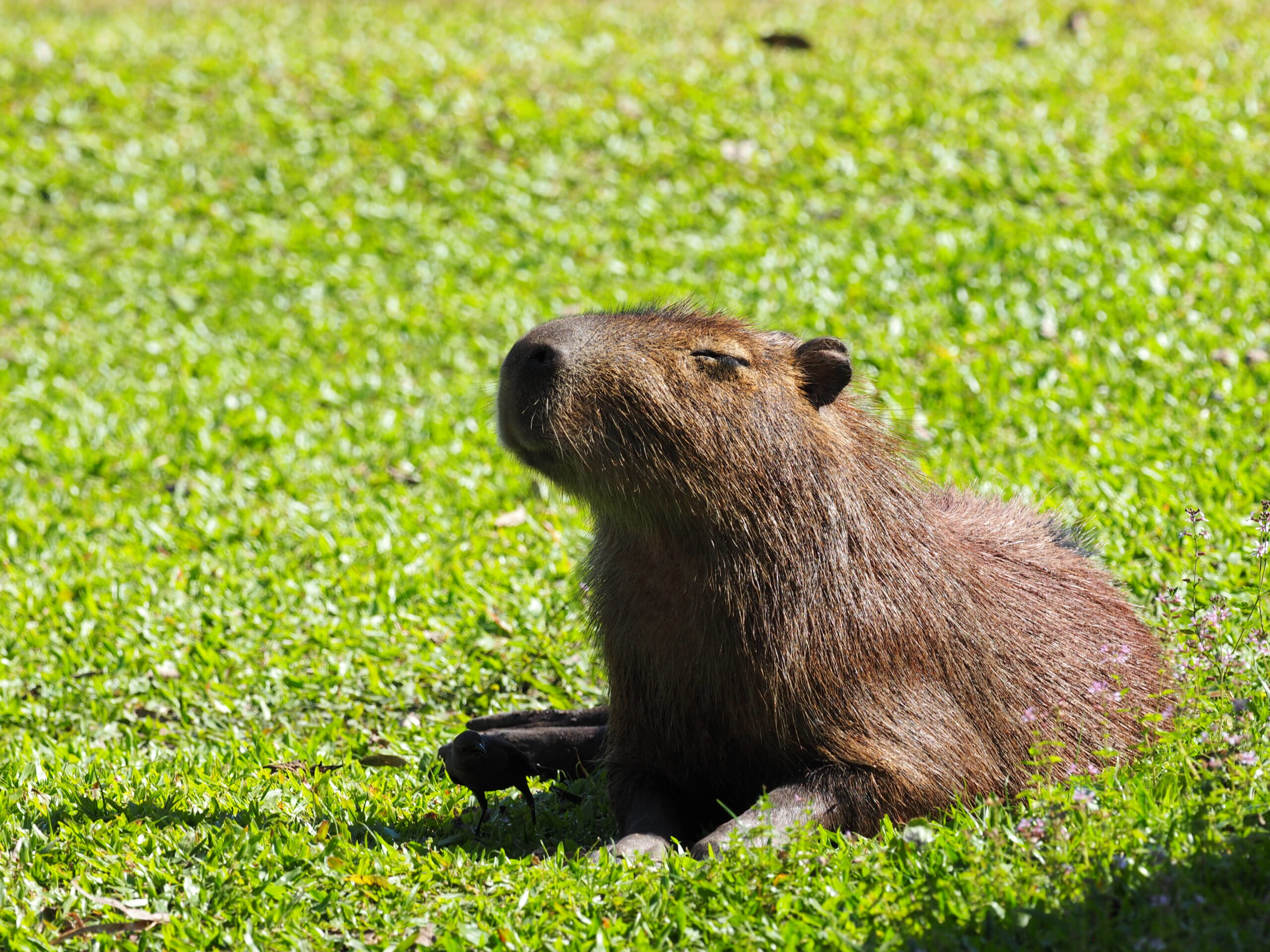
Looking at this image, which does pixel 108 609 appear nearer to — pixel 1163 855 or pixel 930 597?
pixel 930 597

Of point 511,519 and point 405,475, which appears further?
point 405,475

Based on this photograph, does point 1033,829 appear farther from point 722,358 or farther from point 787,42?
point 787,42

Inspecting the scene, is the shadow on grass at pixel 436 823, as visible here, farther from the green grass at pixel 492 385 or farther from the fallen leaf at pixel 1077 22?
the fallen leaf at pixel 1077 22

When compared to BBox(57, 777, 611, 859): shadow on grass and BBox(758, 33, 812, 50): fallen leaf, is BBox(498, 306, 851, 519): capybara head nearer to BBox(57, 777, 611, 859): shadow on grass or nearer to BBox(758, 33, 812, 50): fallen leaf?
→ BBox(57, 777, 611, 859): shadow on grass

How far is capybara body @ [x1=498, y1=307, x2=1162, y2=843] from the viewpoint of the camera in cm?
306

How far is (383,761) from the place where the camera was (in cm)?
398

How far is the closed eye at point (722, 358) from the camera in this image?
10.6 ft

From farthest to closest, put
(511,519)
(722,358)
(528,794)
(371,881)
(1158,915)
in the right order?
(511,519), (528,794), (722,358), (371,881), (1158,915)

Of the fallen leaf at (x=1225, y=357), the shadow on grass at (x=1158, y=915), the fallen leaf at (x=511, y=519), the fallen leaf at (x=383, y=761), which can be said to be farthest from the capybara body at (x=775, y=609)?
the fallen leaf at (x=1225, y=357)

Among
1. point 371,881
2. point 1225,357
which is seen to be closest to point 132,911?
point 371,881

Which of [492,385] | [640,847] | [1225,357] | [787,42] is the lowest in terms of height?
[640,847]

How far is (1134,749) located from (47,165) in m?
Answer: 8.73

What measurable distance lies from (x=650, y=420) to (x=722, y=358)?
0.90ft

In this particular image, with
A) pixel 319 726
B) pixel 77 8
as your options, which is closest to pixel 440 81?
pixel 77 8
